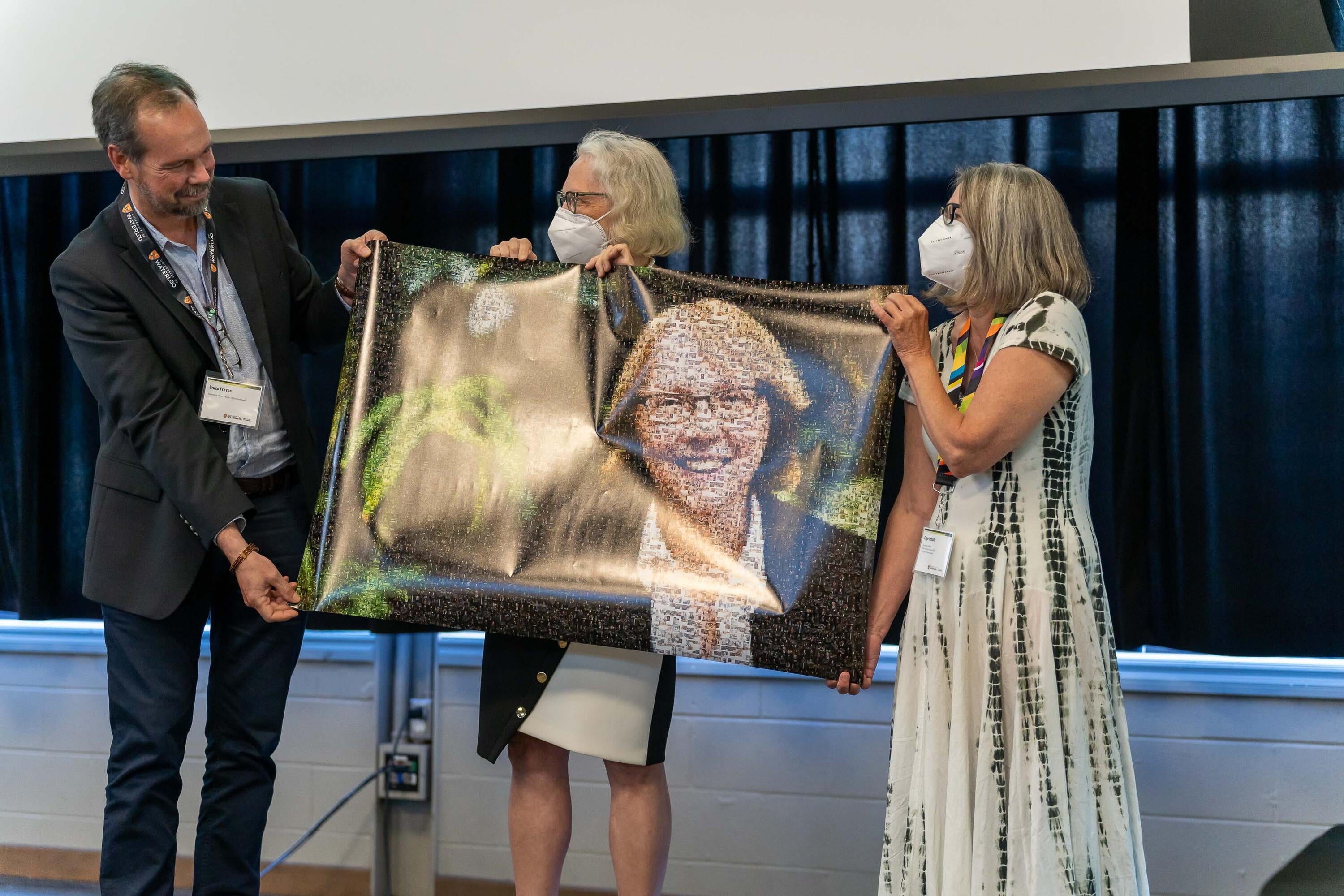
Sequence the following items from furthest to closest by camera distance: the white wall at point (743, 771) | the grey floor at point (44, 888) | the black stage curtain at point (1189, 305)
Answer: the grey floor at point (44, 888) < the white wall at point (743, 771) < the black stage curtain at point (1189, 305)

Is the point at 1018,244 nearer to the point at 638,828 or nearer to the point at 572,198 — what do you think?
the point at 572,198

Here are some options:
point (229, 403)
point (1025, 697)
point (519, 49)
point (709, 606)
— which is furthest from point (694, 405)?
point (519, 49)

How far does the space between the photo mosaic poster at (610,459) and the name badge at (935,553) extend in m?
0.08

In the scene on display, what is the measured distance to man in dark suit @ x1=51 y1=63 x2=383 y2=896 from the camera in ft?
6.24

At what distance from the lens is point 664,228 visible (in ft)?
6.38

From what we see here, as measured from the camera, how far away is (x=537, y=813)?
186cm

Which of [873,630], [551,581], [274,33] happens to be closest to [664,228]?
[551,581]

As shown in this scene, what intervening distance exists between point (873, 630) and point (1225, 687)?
4.32 feet

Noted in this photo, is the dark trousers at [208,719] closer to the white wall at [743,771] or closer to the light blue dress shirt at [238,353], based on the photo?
the light blue dress shirt at [238,353]

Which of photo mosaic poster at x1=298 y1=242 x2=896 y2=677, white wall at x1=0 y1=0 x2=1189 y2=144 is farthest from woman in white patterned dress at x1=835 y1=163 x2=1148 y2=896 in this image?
white wall at x1=0 y1=0 x2=1189 y2=144

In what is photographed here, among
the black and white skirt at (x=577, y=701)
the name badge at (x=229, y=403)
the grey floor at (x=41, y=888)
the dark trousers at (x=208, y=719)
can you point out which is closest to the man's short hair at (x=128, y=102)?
the name badge at (x=229, y=403)

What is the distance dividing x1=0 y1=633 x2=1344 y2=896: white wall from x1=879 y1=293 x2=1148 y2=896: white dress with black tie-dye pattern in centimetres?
106

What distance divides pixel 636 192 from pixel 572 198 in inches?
4.6

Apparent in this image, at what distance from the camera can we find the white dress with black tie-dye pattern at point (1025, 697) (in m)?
1.59
